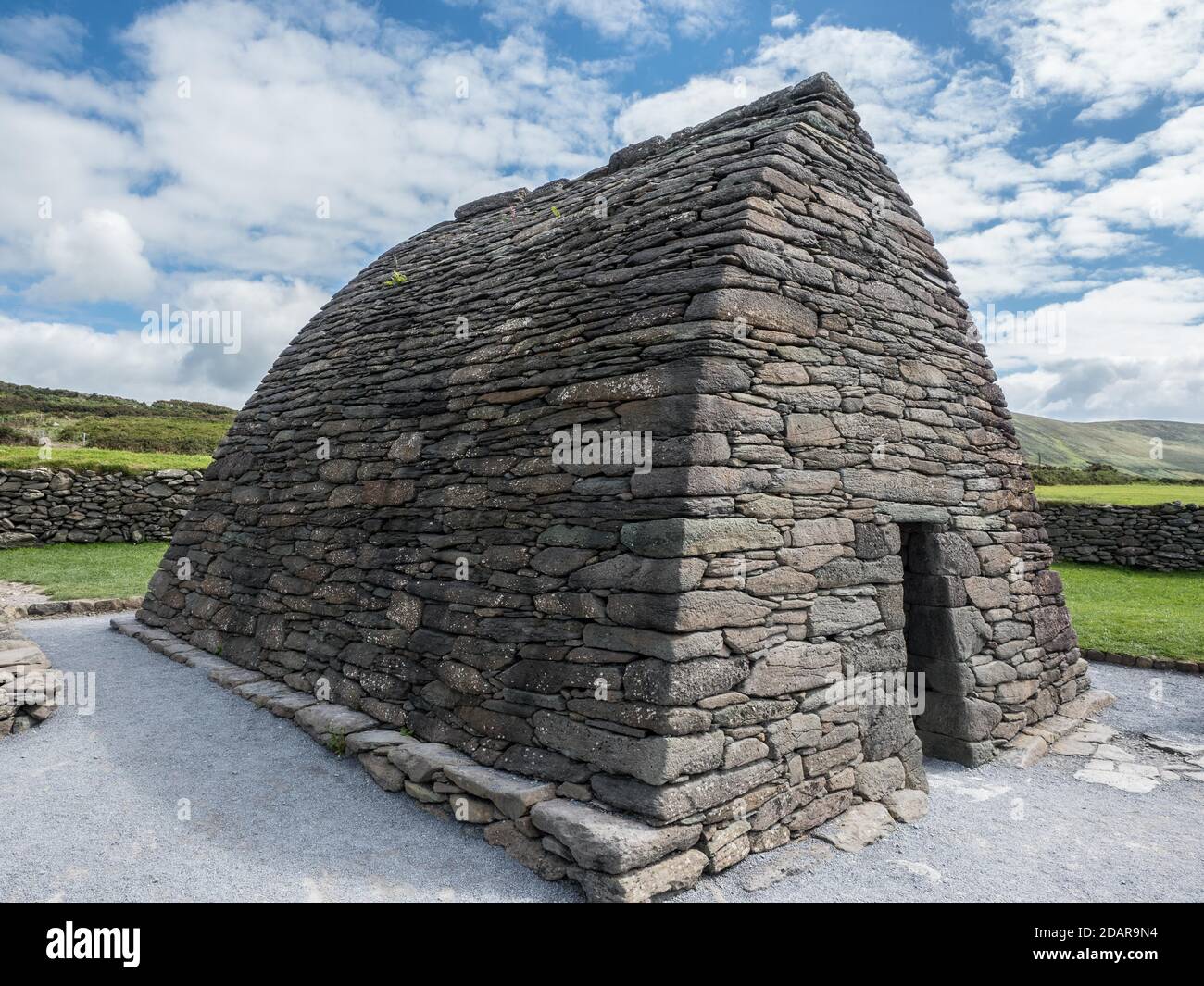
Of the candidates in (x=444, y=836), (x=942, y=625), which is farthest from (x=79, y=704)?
(x=942, y=625)

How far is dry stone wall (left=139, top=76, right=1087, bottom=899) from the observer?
4531 millimetres

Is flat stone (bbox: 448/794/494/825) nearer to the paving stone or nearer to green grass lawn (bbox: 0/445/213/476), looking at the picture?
the paving stone

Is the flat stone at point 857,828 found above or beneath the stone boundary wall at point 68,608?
beneath

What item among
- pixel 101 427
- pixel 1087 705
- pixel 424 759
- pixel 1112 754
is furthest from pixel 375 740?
pixel 101 427

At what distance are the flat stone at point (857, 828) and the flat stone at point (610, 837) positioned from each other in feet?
4.09

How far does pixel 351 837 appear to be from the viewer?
4.90 meters

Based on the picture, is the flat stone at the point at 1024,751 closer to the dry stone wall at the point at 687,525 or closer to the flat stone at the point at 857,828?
the dry stone wall at the point at 687,525

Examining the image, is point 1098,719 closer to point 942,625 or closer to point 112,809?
point 942,625

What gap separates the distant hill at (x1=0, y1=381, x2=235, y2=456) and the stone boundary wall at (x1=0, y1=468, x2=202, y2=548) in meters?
5.80

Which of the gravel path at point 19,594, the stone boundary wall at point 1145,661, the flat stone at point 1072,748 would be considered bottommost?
the flat stone at point 1072,748

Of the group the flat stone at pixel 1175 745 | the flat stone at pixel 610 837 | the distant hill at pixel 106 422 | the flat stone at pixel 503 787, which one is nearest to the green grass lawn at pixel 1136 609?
the flat stone at pixel 1175 745

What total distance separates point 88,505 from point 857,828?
20.1 meters

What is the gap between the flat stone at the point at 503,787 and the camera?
4.59 meters

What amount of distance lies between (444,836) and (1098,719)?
7.35m
